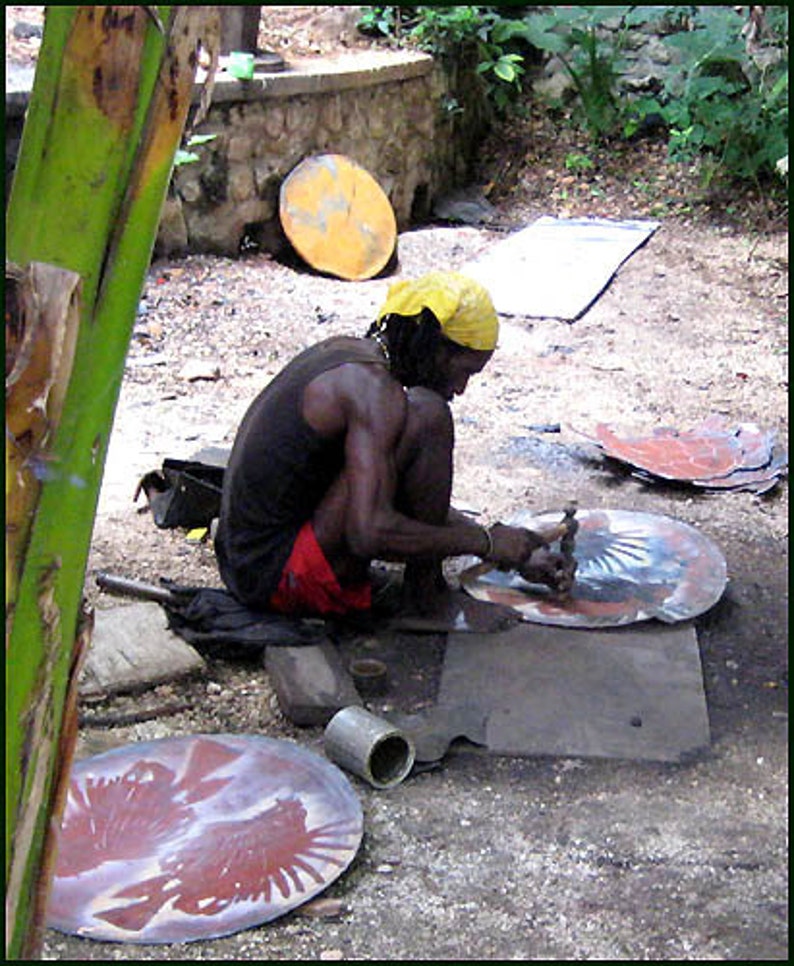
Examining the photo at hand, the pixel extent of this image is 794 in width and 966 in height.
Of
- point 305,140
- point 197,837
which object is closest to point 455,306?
point 197,837

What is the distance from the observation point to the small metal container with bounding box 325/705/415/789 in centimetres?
291

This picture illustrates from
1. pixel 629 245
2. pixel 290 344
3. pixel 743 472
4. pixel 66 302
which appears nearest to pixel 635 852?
pixel 66 302

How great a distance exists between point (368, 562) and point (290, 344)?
2817 millimetres

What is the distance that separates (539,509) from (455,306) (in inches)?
48.8

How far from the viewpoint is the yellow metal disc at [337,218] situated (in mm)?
7508

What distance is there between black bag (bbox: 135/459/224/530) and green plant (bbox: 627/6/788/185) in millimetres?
5595

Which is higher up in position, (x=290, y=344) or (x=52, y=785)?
(x=52, y=785)

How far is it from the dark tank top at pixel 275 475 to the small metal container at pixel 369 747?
0.64 meters

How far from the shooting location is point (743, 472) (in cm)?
466

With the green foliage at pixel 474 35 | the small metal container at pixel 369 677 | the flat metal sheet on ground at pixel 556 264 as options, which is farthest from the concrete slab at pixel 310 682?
the green foliage at pixel 474 35

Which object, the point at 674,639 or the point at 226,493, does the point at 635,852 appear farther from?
the point at 226,493

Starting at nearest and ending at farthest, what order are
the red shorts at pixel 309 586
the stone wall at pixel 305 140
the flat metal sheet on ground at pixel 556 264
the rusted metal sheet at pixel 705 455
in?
the red shorts at pixel 309 586 → the rusted metal sheet at pixel 705 455 → the flat metal sheet on ground at pixel 556 264 → the stone wall at pixel 305 140

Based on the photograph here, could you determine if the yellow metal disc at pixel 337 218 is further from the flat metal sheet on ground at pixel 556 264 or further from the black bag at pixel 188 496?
the black bag at pixel 188 496

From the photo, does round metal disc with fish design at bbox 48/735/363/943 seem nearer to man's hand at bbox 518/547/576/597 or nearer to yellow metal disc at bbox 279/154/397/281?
man's hand at bbox 518/547/576/597
